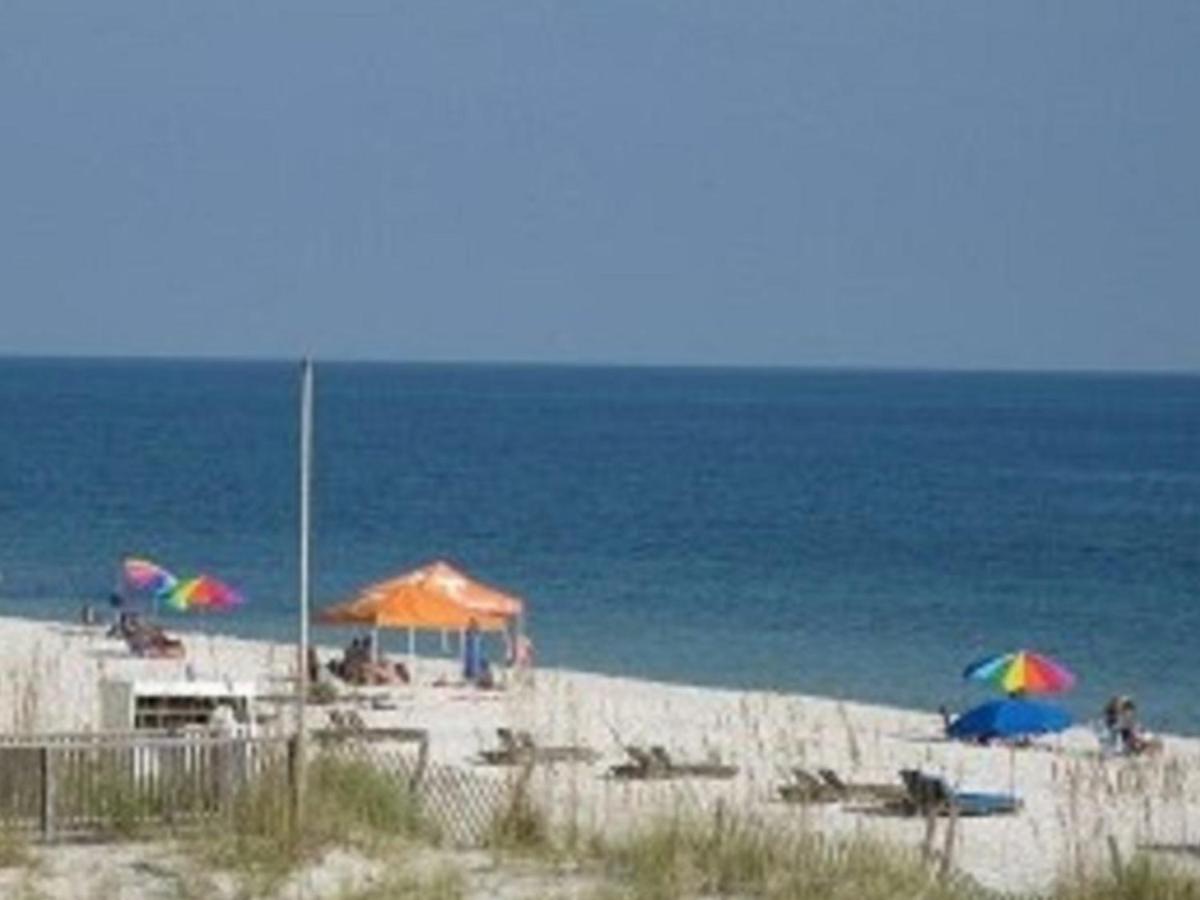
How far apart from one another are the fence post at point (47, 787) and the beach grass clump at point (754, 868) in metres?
3.00

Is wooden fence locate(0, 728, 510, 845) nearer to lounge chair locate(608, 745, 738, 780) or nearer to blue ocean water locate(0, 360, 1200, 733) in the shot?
lounge chair locate(608, 745, 738, 780)

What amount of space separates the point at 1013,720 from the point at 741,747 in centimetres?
251

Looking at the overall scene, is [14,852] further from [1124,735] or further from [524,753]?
[1124,735]

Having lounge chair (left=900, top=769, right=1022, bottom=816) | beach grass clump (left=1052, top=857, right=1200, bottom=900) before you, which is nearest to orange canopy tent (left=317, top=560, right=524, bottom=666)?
lounge chair (left=900, top=769, right=1022, bottom=816)

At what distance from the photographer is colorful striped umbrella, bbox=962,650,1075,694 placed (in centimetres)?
2888

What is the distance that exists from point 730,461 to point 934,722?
3791 inches

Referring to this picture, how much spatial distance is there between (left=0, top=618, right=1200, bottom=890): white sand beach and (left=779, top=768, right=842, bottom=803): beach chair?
11cm

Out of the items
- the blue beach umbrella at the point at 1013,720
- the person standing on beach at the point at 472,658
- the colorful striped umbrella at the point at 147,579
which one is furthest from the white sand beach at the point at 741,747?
the colorful striped umbrella at the point at 147,579

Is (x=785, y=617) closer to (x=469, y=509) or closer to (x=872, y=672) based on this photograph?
(x=872, y=672)

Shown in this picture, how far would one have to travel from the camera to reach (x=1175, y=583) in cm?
6241

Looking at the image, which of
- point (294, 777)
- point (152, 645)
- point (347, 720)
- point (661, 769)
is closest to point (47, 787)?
point (294, 777)

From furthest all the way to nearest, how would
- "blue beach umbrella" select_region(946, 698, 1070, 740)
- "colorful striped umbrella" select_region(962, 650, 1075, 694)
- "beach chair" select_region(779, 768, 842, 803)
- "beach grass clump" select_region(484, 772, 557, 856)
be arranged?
"colorful striped umbrella" select_region(962, 650, 1075, 694) → "blue beach umbrella" select_region(946, 698, 1070, 740) → "beach chair" select_region(779, 768, 842, 803) → "beach grass clump" select_region(484, 772, 557, 856)

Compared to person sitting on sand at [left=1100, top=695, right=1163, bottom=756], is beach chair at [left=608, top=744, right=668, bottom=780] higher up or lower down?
lower down

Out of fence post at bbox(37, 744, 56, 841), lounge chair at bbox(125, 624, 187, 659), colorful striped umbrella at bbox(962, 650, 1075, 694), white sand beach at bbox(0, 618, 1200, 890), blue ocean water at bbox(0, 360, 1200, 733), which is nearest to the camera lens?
fence post at bbox(37, 744, 56, 841)
